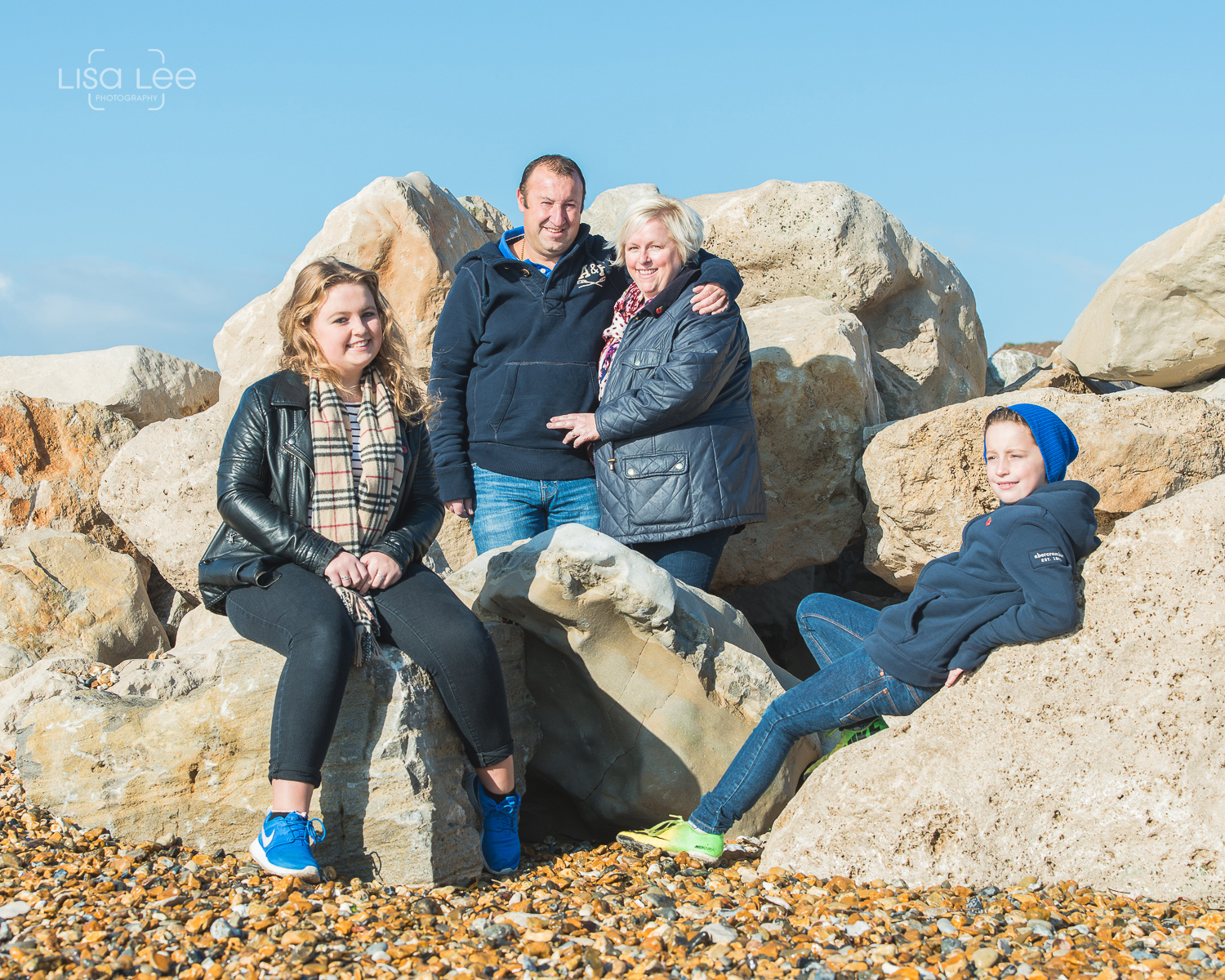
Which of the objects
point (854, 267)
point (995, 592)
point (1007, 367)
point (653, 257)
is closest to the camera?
point (995, 592)

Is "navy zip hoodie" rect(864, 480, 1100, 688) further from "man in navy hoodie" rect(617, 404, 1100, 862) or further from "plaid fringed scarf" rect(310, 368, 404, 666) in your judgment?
"plaid fringed scarf" rect(310, 368, 404, 666)

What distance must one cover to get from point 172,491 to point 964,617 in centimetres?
416

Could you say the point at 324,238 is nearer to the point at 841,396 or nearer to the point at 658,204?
the point at 658,204

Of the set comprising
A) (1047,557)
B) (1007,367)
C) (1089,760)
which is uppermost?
(1007,367)

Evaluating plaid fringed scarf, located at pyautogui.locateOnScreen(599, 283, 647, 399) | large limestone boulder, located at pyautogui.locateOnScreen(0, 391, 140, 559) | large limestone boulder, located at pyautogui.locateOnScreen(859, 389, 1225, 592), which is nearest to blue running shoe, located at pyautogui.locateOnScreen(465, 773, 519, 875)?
plaid fringed scarf, located at pyautogui.locateOnScreen(599, 283, 647, 399)

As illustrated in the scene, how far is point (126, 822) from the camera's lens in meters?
3.47

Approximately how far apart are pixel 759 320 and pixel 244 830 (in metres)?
4.12

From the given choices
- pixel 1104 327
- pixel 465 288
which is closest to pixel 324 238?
pixel 465 288

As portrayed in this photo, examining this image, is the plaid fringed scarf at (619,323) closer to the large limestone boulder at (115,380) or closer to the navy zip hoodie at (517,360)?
the navy zip hoodie at (517,360)

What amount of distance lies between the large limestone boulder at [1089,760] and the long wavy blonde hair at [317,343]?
2100mm

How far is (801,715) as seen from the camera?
3.73 m

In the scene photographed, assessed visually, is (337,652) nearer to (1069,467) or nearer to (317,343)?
(317,343)

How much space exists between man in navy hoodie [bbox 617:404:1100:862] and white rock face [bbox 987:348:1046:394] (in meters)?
5.44

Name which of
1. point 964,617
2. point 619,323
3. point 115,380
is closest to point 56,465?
point 115,380
